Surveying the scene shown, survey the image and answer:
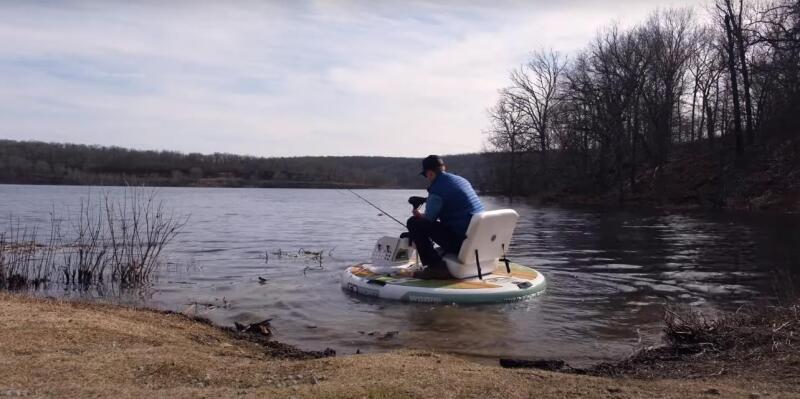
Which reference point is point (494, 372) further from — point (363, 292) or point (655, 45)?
point (655, 45)

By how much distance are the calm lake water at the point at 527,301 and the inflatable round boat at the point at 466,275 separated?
8.9 inches

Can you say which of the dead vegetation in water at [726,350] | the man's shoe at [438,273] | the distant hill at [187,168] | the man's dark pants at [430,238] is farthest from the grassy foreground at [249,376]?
the distant hill at [187,168]

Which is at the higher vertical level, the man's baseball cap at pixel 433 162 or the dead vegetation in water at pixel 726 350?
the man's baseball cap at pixel 433 162

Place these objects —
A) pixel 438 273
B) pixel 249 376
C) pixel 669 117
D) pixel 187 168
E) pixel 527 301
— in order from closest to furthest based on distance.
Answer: pixel 249 376, pixel 527 301, pixel 438 273, pixel 669 117, pixel 187 168

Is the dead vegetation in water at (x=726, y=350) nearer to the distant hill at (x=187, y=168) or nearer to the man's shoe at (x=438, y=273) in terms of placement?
the man's shoe at (x=438, y=273)

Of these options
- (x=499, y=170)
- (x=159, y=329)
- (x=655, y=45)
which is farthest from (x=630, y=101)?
(x=159, y=329)

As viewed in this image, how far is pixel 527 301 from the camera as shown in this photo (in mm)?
10359

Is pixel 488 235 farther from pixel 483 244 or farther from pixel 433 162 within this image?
pixel 433 162

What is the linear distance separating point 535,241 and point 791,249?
7.30 m

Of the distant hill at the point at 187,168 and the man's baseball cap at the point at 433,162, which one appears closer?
the man's baseball cap at the point at 433,162

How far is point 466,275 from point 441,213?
1129mm

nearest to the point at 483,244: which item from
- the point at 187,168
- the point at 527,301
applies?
the point at 527,301

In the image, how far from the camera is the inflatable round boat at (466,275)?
10.0m

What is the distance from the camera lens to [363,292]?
10922 millimetres
